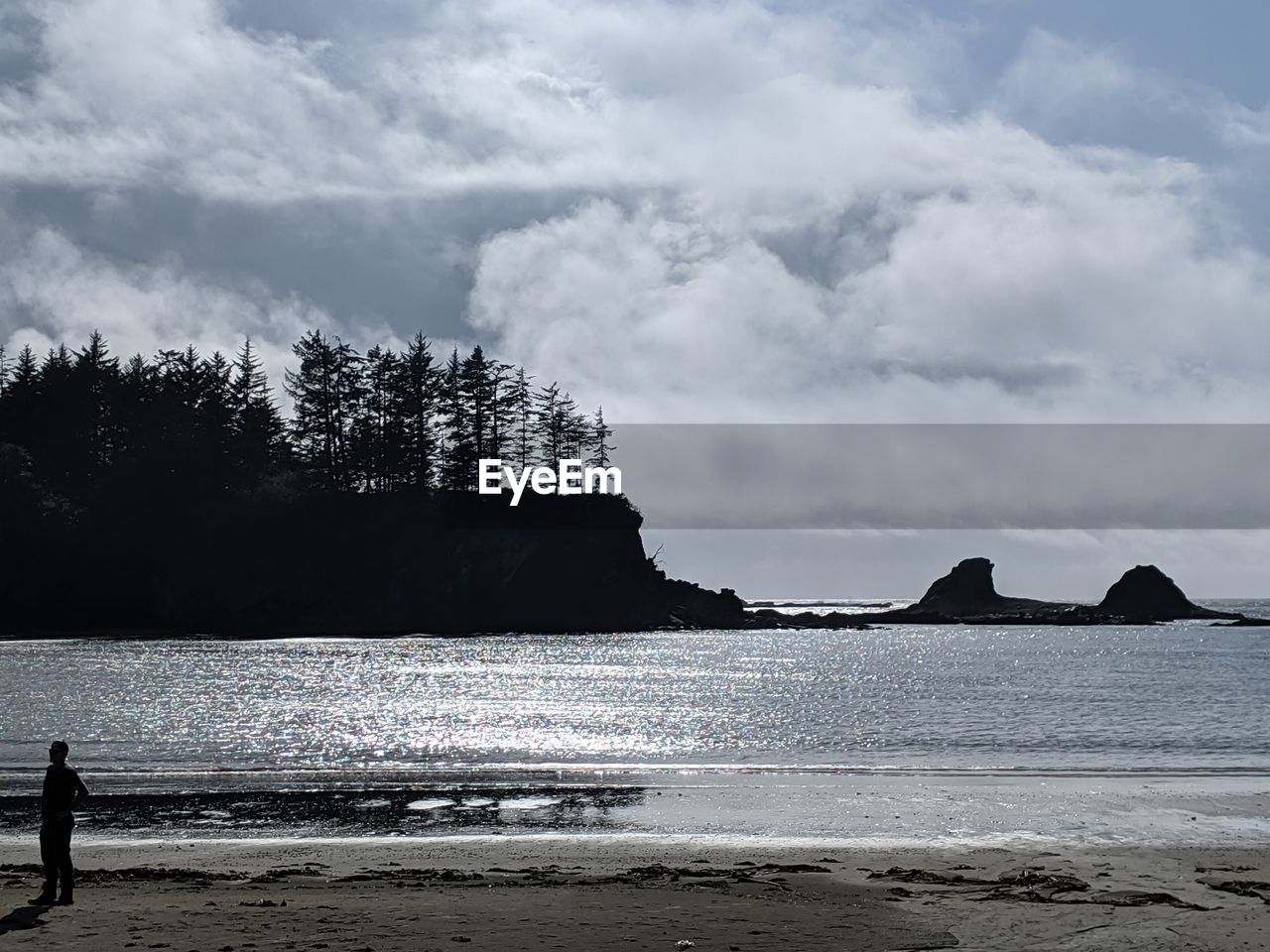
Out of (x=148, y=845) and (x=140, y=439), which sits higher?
(x=140, y=439)

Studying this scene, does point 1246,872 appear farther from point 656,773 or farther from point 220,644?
point 220,644

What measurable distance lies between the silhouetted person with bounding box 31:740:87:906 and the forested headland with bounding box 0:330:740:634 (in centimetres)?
9621

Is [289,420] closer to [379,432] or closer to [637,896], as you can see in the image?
[379,432]

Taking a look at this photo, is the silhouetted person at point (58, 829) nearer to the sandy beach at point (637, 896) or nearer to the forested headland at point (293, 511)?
the sandy beach at point (637, 896)

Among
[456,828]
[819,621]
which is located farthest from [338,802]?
[819,621]

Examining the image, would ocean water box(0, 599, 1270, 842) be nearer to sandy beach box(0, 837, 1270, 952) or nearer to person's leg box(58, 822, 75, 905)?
sandy beach box(0, 837, 1270, 952)

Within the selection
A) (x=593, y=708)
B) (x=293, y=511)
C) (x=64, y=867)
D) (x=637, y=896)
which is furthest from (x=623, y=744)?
(x=293, y=511)

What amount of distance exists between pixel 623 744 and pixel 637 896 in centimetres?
2614

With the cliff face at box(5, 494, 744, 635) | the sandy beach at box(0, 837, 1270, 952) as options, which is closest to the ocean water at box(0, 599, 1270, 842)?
the sandy beach at box(0, 837, 1270, 952)

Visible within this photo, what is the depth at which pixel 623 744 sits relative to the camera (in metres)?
43.0

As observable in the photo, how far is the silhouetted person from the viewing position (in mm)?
16250

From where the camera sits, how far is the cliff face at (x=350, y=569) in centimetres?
10869

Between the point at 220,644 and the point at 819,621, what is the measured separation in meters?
113

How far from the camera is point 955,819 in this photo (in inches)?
1050
